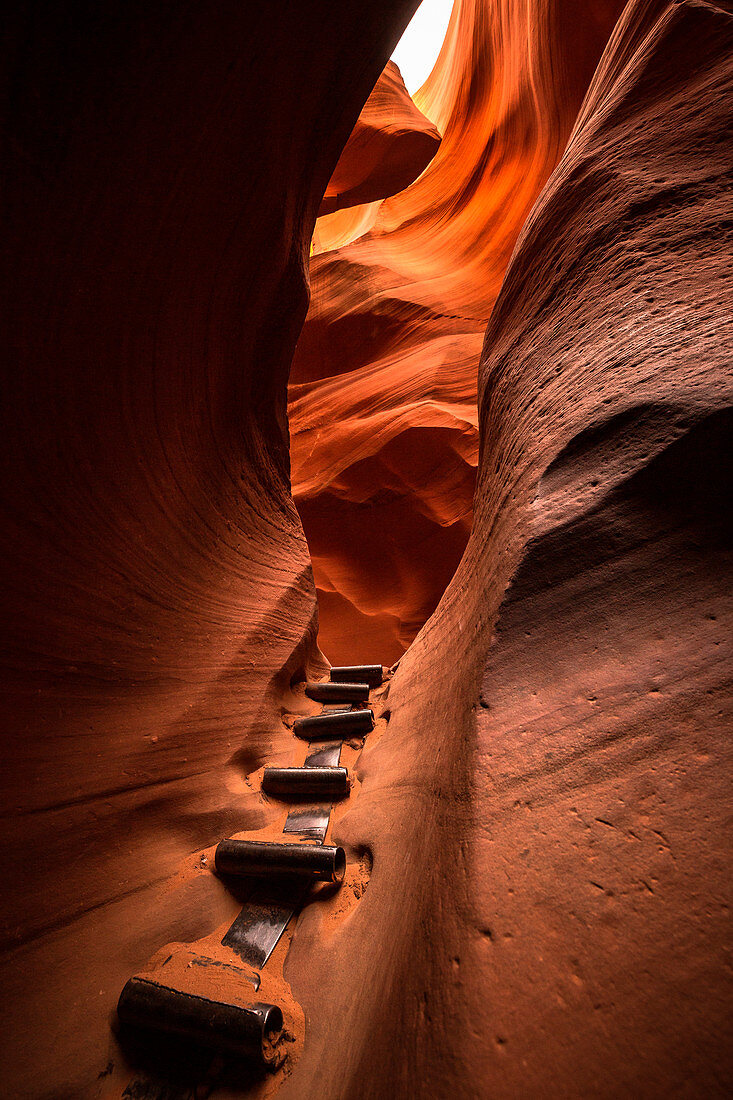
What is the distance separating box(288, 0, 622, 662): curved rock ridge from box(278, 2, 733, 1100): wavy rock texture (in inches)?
190

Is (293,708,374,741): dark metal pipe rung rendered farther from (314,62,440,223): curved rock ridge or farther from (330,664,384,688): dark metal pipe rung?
(314,62,440,223): curved rock ridge

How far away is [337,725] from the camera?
305cm

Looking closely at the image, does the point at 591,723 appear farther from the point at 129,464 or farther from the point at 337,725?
the point at 129,464

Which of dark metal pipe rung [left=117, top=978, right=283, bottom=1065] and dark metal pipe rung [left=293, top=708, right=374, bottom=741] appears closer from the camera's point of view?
dark metal pipe rung [left=117, top=978, right=283, bottom=1065]

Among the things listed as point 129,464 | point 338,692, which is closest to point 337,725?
point 338,692

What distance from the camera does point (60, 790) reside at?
1.85 meters

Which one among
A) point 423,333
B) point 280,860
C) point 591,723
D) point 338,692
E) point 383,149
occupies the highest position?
point 383,149

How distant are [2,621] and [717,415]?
2.41 m

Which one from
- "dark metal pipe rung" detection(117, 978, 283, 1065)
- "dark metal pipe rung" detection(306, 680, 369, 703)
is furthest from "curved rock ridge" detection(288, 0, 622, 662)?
"dark metal pipe rung" detection(117, 978, 283, 1065)

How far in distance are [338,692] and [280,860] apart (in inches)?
64.9

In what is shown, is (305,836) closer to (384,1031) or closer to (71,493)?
(384,1031)

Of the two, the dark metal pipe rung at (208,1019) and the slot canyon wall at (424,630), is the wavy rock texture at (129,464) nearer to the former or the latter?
the slot canyon wall at (424,630)

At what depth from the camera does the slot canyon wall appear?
1060 millimetres

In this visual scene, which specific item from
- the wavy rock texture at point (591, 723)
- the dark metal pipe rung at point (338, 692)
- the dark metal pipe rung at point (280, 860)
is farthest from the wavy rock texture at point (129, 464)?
the wavy rock texture at point (591, 723)
